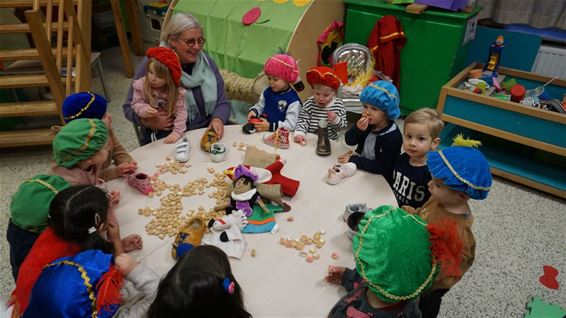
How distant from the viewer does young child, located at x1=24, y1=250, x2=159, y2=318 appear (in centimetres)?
100

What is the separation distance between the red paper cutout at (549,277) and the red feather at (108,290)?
2070 mm

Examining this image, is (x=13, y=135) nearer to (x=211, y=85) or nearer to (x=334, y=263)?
(x=211, y=85)

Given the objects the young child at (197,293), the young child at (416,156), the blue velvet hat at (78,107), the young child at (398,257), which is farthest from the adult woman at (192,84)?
the young child at (398,257)

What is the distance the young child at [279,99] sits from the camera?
2.13 meters

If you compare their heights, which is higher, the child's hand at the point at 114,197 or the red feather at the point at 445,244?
the red feather at the point at 445,244

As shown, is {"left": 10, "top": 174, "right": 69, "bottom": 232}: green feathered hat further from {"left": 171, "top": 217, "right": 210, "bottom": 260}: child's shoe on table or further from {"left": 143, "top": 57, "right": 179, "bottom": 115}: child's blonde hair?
{"left": 143, "top": 57, "right": 179, "bottom": 115}: child's blonde hair

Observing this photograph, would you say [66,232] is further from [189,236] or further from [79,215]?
[189,236]

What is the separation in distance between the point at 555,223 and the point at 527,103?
2.71 ft

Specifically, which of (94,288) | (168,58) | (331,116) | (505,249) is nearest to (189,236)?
(94,288)

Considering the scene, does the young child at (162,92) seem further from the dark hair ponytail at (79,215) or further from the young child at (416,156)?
the young child at (416,156)

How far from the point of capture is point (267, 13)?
314 centimetres

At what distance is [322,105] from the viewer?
2168mm

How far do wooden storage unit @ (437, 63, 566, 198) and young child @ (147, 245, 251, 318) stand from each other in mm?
2300

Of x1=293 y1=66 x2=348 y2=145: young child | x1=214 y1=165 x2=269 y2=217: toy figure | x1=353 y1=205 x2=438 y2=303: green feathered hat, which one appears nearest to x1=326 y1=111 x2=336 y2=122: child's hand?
x1=293 y1=66 x2=348 y2=145: young child
